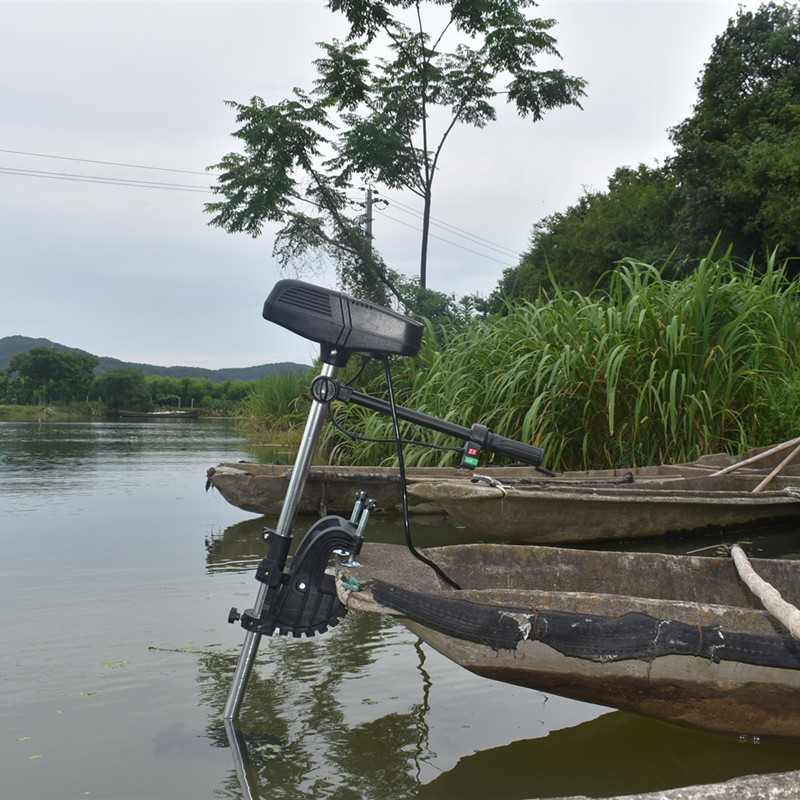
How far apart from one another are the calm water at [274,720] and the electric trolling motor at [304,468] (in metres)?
0.32

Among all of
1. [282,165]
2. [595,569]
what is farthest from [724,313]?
[282,165]

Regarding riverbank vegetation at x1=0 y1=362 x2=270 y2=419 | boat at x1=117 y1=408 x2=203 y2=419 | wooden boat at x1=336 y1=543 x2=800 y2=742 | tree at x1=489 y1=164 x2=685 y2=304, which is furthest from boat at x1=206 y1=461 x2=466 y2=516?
boat at x1=117 y1=408 x2=203 y2=419

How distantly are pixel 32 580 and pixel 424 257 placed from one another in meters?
11.9

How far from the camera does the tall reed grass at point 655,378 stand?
557 centimetres

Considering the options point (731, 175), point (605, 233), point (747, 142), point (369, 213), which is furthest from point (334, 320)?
point (605, 233)

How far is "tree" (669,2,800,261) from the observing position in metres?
17.9

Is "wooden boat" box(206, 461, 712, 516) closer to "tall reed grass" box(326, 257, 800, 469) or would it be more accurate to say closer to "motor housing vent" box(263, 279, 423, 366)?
"tall reed grass" box(326, 257, 800, 469)

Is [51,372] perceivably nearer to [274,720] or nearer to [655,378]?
[655,378]

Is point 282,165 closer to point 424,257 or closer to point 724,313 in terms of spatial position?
point 424,257

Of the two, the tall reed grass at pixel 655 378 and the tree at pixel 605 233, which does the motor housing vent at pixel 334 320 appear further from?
the tree at pixel 605 233

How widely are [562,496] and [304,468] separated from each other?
2250 millimetres

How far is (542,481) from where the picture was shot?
4359mm

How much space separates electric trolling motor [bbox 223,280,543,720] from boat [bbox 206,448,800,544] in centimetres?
137

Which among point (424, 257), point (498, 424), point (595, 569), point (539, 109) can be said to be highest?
A: point (539, 109)
